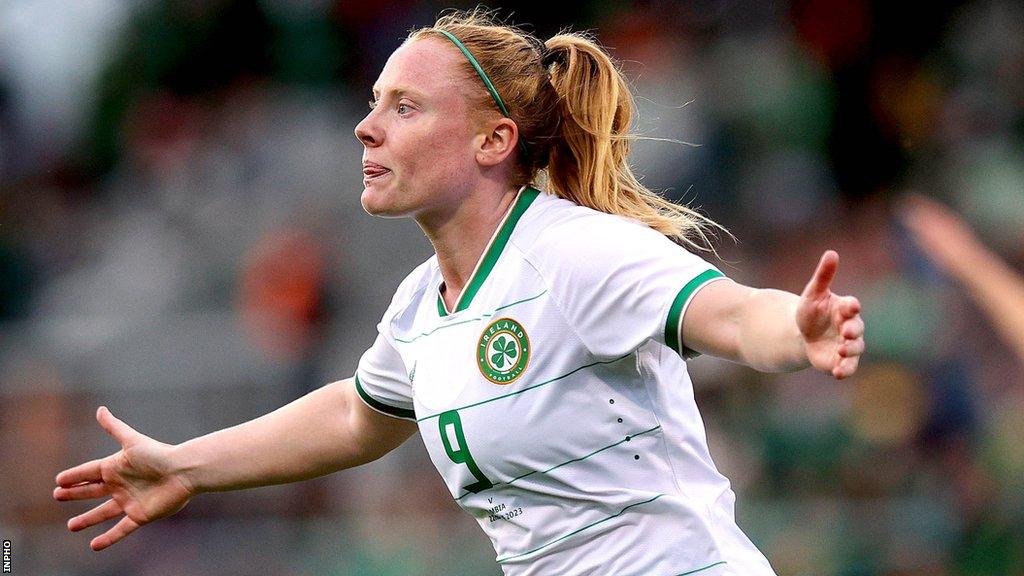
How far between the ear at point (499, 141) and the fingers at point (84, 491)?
1515 mm

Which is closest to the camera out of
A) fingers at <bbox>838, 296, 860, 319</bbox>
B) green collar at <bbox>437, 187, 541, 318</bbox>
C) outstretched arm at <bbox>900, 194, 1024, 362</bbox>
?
fingers at <bbox>838, 296, 860, 319</bbox>

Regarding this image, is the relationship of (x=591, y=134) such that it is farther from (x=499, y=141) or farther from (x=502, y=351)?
(x=502, y=351)

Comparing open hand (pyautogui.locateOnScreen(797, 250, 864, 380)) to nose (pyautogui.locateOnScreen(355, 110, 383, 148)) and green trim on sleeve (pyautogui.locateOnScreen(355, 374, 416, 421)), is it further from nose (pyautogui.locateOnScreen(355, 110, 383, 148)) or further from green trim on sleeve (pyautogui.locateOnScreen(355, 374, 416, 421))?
green trim on sleeve (pyautogui.locateOnScreen(355, 374, 416, 421))

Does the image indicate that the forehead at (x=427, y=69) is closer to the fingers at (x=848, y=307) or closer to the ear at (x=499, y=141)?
the ear at (x=499, y=141)

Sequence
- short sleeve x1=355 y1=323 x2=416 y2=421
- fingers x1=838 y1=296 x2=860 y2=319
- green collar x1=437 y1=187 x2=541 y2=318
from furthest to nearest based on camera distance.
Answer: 1. short sleeve x1=355 y1=323 x2=416 y2=421
2. green collar x1=437 y1=187 x2=541 y2=318
3. fingers x1=838 y1=296 x2=860 y2=319

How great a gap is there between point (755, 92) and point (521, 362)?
17.9 feet

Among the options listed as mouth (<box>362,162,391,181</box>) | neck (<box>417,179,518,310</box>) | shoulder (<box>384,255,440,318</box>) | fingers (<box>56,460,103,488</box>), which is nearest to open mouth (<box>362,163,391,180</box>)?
mouth (<box>362,162,391,181</box>)

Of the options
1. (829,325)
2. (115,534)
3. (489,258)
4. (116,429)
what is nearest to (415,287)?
(489,258)

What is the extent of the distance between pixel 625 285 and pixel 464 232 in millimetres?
616

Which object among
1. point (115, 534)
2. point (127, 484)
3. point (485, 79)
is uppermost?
point (485, 79)

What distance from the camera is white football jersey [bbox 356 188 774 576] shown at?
10.0 ft

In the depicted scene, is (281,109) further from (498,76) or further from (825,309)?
(825,309)

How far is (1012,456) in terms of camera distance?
644cm

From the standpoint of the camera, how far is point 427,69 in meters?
3.47
